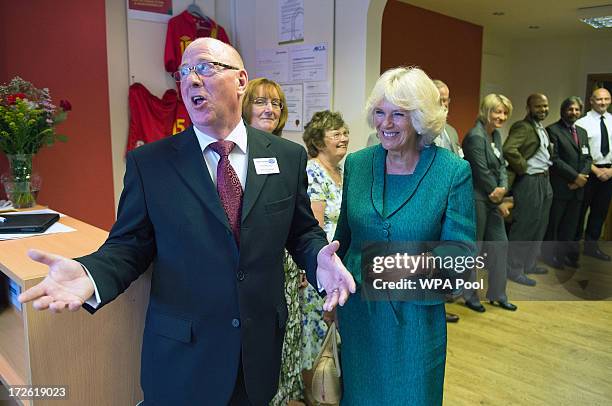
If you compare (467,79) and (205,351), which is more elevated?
(467,79)

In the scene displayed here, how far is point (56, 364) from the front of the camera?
140cm

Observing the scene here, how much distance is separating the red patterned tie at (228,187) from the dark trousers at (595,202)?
4981 mm

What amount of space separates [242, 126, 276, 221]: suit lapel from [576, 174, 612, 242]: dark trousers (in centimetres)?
487

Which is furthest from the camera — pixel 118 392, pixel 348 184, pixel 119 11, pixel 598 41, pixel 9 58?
pixel 598 41

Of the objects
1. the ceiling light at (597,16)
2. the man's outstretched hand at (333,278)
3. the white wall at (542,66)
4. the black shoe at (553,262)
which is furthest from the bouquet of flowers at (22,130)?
the white wall at (542,66)

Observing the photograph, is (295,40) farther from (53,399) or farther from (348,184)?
(53,399)

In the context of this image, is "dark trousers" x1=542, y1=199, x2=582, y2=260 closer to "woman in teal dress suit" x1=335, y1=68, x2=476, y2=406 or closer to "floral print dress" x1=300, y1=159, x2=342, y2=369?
"floral print dress" x1=300, y1=159, x2=342, y2=369

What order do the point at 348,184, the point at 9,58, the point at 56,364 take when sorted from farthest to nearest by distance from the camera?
1. the point at 9,58
2. the point at 348,184
3. the point at 56,364

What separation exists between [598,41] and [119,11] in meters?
Result: 7.30

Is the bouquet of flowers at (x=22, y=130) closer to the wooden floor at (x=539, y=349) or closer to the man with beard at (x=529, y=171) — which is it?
the wooden floor at (x=539, y=349)

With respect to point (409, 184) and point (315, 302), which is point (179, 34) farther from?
point (409, 184)

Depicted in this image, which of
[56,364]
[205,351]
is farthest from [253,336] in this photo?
[56,364]

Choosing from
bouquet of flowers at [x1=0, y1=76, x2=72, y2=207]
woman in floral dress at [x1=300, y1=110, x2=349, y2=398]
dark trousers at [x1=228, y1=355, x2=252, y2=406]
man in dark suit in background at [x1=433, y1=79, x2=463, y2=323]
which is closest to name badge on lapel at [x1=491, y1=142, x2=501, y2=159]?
man in dark suit in background at [x1=433, y1=79, x2=463, y2=323]

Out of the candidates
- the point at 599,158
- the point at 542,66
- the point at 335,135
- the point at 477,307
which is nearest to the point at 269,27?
the point at 335,135
